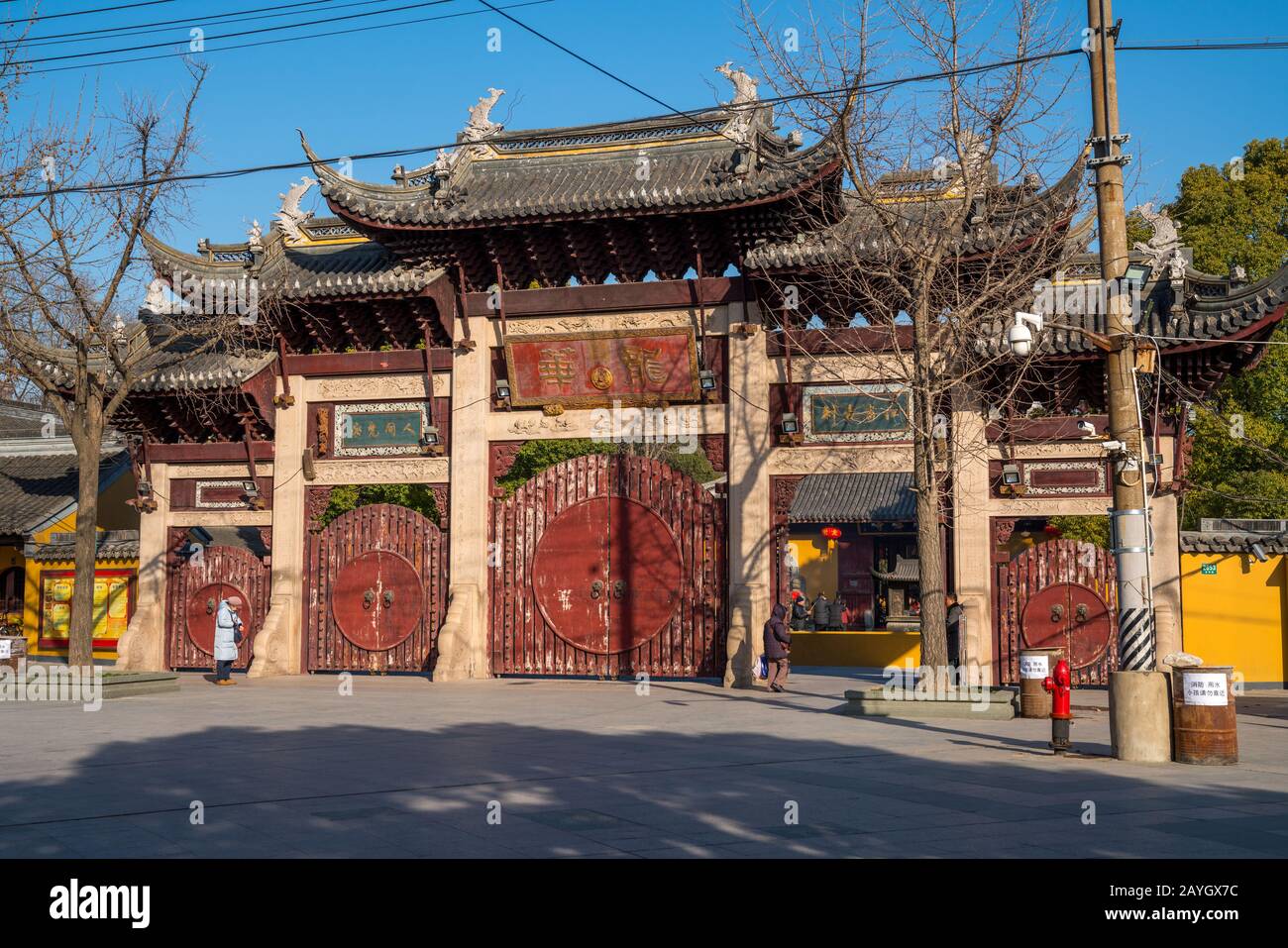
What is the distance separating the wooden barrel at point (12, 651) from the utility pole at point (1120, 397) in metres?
18.0

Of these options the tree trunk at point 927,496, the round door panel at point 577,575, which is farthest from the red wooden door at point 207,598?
the tree trunk at point 927,496

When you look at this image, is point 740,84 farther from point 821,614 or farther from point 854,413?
point 821,614

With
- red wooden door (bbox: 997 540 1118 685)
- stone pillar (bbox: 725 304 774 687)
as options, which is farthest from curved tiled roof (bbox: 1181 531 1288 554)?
stone pillar (bbox: 725 304 774 687)

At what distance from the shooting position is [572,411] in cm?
1844

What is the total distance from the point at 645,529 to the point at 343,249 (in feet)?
24.5

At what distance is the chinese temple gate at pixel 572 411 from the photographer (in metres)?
16.9

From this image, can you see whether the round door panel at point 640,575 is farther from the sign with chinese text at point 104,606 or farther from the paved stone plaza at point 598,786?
the sign with chinese text at point 104,606

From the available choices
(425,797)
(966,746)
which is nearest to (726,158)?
(966,746)

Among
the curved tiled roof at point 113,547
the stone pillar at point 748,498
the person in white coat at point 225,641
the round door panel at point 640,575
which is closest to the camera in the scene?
the stone pillar at point 748,498

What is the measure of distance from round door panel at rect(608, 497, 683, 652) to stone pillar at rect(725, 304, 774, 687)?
42.3 inches

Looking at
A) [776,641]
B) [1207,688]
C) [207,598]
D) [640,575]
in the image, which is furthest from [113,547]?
[1207,688]

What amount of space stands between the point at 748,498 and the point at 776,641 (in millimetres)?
2120

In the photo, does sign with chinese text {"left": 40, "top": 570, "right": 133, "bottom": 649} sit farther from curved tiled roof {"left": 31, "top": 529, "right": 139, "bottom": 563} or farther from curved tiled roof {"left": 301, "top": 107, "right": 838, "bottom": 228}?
curved tiled roof {"left": 301, "top": 107, "right": 838, "bottom": 228}

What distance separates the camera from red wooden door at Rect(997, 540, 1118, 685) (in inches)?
678
